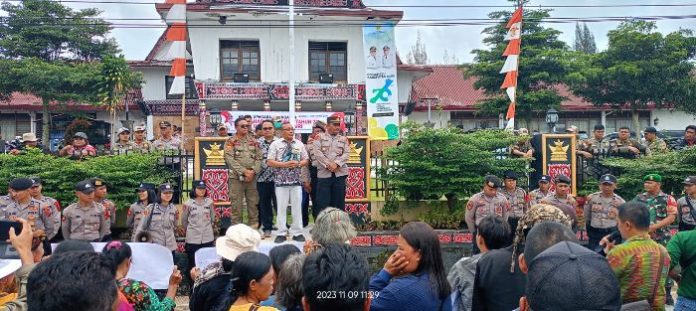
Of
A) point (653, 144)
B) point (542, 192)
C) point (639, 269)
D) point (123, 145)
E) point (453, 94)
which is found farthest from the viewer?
point (453, 94)

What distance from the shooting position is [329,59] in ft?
80.8

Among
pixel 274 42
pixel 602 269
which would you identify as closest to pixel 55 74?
pixel 274 42

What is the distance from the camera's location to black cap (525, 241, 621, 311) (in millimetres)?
2383

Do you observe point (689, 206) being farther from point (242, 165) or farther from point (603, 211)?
point (242, 165)

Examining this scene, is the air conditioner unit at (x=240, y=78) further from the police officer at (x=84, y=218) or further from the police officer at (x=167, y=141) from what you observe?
the police officer at (x=84, y=218)

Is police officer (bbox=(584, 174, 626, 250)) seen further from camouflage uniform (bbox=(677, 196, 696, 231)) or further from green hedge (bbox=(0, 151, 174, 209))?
green hedge (bbox=(0, 151, 174, 209))

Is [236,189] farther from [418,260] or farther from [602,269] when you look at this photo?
[602,269]

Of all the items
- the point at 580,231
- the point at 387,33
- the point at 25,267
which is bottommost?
the point at 580,231

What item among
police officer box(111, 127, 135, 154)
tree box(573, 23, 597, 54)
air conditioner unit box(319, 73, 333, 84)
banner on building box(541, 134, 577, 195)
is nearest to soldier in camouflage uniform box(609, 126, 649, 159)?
banner on building box(541, 134, 577, 195)

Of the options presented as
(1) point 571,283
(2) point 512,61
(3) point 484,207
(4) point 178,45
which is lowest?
(3) point 484,207

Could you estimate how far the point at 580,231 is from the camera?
→ 9.98 meters

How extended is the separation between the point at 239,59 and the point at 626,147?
16.0 m

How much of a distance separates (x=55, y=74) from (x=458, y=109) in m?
18.3

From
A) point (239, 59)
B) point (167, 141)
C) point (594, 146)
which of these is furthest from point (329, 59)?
point (594, 146)
